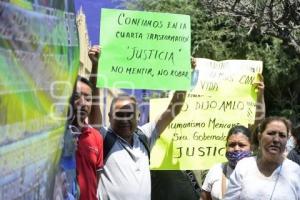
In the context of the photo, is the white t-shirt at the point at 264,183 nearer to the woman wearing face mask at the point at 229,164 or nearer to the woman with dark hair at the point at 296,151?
the woman wearing face mask at the point at 229,164

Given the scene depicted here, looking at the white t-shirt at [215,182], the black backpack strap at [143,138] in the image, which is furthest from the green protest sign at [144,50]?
the white t-shirt at [215,182]

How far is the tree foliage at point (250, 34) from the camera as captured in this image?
800 cm

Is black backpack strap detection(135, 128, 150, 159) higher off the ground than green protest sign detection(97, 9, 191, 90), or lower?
lower

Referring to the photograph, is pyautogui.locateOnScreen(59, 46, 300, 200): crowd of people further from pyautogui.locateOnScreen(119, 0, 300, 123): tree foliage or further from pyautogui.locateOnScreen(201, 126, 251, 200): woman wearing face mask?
pyautogui.locateOnScreen(119, 0, 300, 123): tree foliage

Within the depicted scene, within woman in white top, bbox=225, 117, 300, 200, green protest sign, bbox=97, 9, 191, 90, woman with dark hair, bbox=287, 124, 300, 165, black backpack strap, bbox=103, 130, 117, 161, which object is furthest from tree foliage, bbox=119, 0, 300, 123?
woman in white top, bbox=225, 117, 300, 200

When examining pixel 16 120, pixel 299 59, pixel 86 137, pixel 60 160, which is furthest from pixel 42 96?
pixel 299 59

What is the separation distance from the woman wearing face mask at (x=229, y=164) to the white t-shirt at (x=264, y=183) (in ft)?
2.27

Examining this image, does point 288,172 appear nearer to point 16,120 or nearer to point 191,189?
point 16,120

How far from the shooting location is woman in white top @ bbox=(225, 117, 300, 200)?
3.18 metres

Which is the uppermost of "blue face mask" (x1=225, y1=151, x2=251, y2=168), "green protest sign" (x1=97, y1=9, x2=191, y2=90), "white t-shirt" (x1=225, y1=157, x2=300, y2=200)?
"green protest sign" (x1=97, y1=9, x2=191, y2=90)

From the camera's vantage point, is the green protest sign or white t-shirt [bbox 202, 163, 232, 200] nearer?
the green protest sign

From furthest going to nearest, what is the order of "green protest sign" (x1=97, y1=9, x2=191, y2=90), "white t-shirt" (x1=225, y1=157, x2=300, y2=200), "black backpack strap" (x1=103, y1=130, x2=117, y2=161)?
"green protest sign" (x1=97, y1=9, x2=191, y2=90) < "black backpack strap" (x1=103, y1=130, x2=117, y2=161) < "white t-shirt" (x1=225, y1=157, x2=300, y2=200)

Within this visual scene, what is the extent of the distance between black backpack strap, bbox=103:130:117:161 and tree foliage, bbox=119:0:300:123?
173 inches

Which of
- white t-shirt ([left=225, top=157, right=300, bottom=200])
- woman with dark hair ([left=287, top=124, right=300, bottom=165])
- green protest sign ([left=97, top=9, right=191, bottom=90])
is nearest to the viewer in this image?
white t-shirt ([left=225, top=157, right=300, bottom=200])
